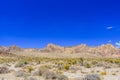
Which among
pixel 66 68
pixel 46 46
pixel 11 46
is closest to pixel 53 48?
pixel 46 46

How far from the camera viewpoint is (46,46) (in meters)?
197

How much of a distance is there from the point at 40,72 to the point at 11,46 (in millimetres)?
157398

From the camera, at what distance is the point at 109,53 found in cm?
19438

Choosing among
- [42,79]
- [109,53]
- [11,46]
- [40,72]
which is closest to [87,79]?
[42,79]

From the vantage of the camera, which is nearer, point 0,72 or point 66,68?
point 0,72

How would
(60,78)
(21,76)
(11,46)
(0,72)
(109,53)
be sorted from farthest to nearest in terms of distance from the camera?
(109,53) → (11,46) → (0,72) → (21,76) → (60,78)

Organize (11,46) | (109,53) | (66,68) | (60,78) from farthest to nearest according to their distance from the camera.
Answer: (109,53) → (11,46) → (66,68) → (60,78)

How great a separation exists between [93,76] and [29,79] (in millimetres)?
4879

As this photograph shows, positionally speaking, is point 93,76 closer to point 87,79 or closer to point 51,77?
point 87,79

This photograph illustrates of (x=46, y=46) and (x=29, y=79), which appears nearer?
(x=29, y=79)

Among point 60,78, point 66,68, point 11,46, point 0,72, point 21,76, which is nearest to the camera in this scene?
point 60,78

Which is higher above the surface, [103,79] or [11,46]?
[11,46]

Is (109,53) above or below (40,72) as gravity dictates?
above

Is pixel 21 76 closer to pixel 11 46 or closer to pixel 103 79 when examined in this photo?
pixel 103 79
